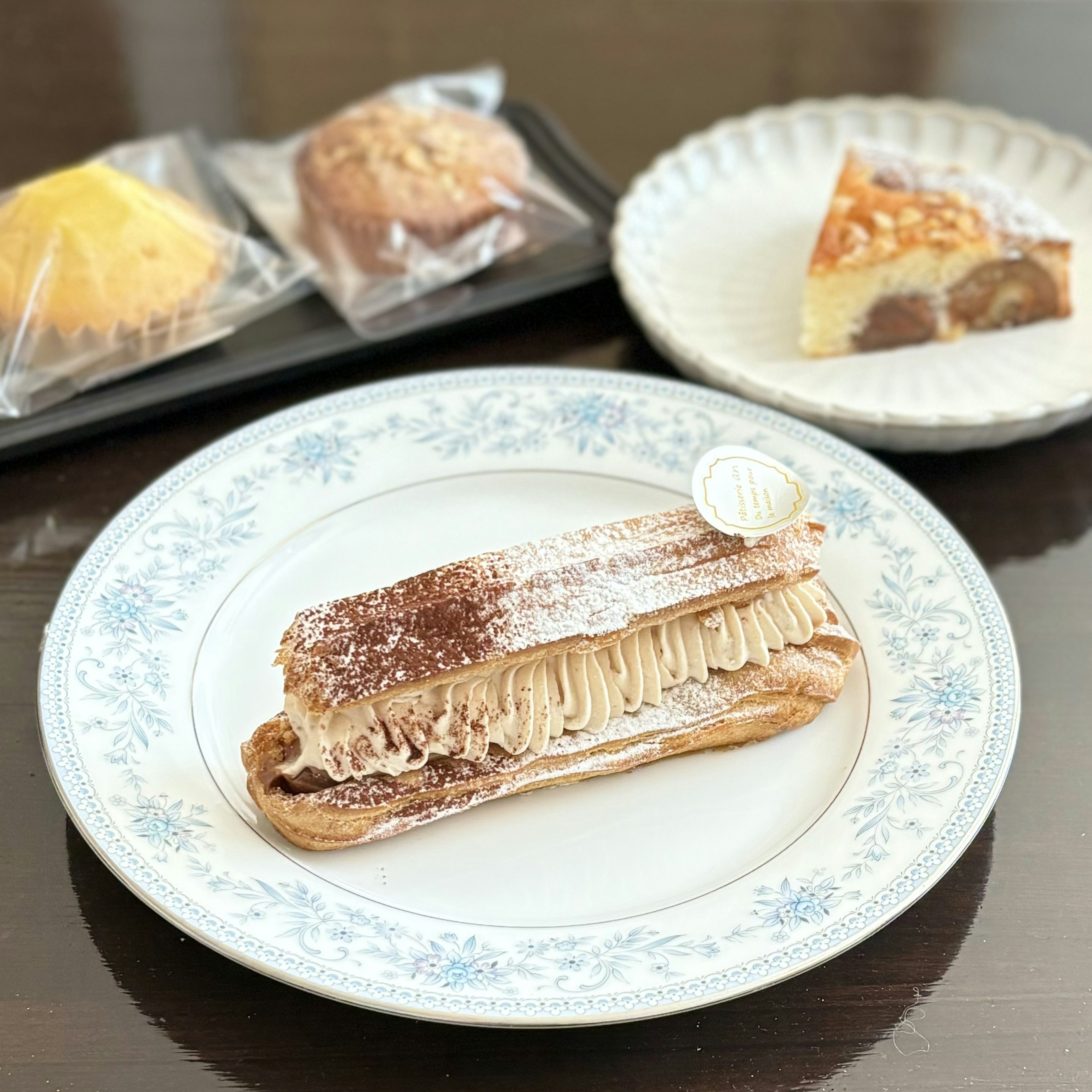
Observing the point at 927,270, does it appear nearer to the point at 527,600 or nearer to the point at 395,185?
the point at 395,185

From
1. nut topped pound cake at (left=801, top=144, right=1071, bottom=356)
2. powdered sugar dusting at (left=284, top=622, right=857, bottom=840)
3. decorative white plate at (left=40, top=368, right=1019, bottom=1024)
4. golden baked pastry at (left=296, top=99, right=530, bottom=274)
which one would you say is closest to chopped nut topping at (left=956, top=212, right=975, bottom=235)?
nut topped pound cake at (left=801, top=144, right=1071, bottom=356)

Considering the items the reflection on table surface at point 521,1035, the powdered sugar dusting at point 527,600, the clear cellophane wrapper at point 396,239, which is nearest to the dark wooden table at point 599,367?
the reflection on table surface at point 521,1035

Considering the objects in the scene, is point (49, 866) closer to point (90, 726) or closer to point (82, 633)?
point (90, 726)

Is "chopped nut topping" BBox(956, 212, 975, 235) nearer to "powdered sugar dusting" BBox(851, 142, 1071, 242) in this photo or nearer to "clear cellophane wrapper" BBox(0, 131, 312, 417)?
"powdered sugar dusting" BBox(851, 142, 1071, 242)

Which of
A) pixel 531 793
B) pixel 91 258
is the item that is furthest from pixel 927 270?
pixel 91 258

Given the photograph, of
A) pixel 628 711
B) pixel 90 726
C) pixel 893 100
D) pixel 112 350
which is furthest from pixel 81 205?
pixel 893 100

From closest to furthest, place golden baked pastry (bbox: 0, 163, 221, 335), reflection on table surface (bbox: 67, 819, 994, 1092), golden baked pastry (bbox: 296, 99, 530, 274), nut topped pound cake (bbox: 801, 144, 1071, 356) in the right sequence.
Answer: reflection on table surface (bbox: 67, 819, 994, 1092)
golden baked pastry (bbox: 0, 163, 221, 335)
nut topped pound cake (bbox: 801, 144, 1071, 356)
golden baked pastry (bbox: 296, 99, 530, 274)

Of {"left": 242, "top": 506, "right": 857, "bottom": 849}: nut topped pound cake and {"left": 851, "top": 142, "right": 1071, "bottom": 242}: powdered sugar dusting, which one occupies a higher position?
{"left": 851, "top": 142, "right": 1071, "bottom": 242}: powdered sugar dusting

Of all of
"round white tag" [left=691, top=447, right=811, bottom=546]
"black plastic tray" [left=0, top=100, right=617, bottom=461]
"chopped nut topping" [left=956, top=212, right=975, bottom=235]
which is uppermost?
"chopped nut topping" [left=956, top=212, right=975, bottom=235]
